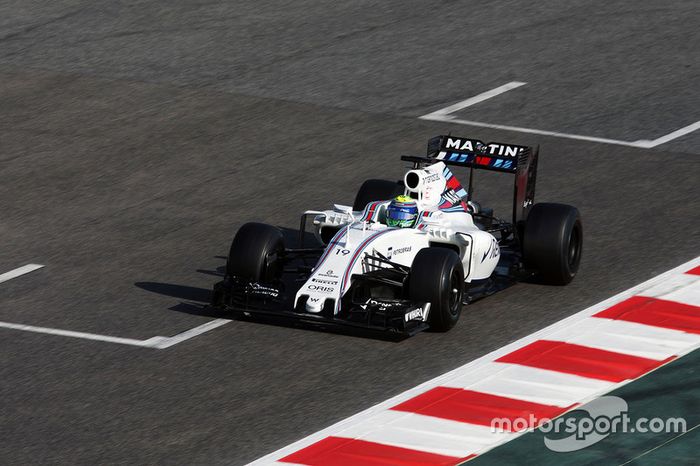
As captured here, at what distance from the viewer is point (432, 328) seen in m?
12.4

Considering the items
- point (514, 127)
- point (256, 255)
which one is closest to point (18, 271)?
point (256, 255)

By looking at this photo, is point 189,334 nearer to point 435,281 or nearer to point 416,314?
point 416,314

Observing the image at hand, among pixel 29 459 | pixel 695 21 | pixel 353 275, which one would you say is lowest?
pixel 29 459

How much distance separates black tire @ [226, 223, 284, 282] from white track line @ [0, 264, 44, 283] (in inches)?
105

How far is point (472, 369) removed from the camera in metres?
11.7

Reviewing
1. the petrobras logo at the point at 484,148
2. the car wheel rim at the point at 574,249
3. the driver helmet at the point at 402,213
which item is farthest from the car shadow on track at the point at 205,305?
the petrobras logo at the point at 484,148

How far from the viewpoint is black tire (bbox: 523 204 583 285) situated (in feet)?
43.5

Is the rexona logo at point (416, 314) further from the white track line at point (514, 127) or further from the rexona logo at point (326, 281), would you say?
the white track line at point (514, 127)

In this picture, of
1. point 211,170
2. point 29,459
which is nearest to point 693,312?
point 29,459

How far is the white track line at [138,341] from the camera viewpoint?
1243cm

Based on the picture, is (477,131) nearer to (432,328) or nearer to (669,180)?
(669,180)

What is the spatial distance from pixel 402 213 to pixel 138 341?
2.61 metres

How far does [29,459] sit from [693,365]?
531cm

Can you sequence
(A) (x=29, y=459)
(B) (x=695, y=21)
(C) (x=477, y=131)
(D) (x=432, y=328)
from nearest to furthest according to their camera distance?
1. (A) (x=29, y=459)
2. (D) (x=432, y=328)
3. (C) (x=477, y=131)
4. (B) (x=695, y=21)
